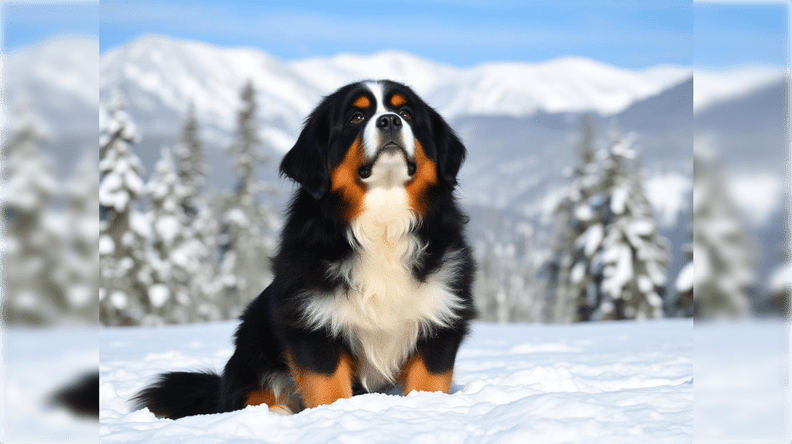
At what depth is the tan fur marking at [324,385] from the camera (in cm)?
451

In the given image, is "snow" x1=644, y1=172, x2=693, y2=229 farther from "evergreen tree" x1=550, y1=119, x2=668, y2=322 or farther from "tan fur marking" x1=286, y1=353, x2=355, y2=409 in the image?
"tan fur marking" x1=286, y1=353, x2=355, y2=409

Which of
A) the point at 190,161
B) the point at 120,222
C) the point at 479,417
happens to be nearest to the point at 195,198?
the point at 190,161

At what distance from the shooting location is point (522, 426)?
3553mm

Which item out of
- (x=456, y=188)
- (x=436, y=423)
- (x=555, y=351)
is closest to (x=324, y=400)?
(x=436, y=423)

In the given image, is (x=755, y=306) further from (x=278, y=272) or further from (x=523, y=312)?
(x=523, y=312)

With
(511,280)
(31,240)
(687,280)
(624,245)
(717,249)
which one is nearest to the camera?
(31,240)

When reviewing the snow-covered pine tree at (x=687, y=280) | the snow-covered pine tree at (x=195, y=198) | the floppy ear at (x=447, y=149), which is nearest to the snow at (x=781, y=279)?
the snow-covered pine tree at (x=687, y=280)

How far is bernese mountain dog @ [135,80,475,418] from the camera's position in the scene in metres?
4.69

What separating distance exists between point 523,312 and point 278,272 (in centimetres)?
4533

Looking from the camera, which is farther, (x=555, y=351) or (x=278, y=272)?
(x=555, y=351)

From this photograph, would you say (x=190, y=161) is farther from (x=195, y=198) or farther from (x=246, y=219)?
(x=246, y=219)

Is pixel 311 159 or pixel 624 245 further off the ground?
pixel 311 159

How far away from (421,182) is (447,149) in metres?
0.40

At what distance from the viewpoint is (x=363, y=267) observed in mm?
4859
